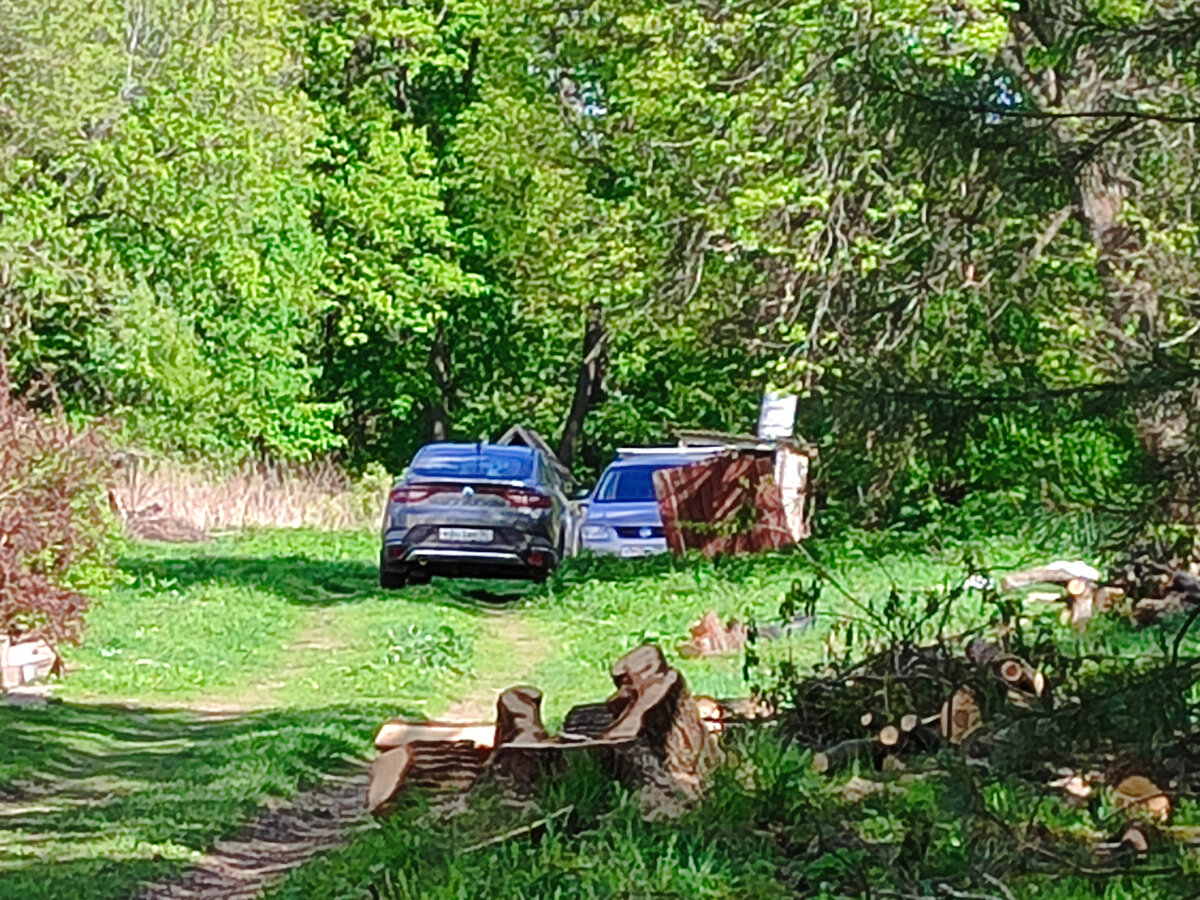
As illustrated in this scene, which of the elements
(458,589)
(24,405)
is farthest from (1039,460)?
(458,589)

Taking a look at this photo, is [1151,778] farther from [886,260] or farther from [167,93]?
[167,93]

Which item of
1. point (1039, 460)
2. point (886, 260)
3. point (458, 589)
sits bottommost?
point (458, 589)

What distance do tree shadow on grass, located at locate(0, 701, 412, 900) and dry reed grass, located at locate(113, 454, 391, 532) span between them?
1910cm

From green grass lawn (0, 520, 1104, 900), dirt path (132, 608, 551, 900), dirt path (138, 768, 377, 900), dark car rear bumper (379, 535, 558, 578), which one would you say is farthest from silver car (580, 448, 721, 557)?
dirt path (138, 768, 377, 900)

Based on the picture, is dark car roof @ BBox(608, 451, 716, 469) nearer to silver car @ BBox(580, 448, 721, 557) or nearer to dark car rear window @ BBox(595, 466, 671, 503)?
silver car @ BBox(580, 448, 721, 557)

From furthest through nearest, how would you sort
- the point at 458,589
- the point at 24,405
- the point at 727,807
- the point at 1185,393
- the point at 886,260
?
the point at 458,589 < the point at 886,260 < the point at 24,405 < the point at 727,807 < the point at 1185,393

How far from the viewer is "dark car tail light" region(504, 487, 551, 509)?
23.7 meters

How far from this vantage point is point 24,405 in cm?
1541

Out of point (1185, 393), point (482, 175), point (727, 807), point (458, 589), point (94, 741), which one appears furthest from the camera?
point (482, 175)

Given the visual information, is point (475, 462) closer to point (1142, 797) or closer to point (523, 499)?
point (523, 499)

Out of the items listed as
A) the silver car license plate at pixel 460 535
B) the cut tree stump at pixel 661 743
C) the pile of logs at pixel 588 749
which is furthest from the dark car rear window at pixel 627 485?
the cut tree stump at pixel 661 743

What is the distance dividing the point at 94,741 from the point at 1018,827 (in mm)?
6854

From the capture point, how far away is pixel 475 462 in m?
24.7

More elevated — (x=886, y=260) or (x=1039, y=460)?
(x=886, y=260)
